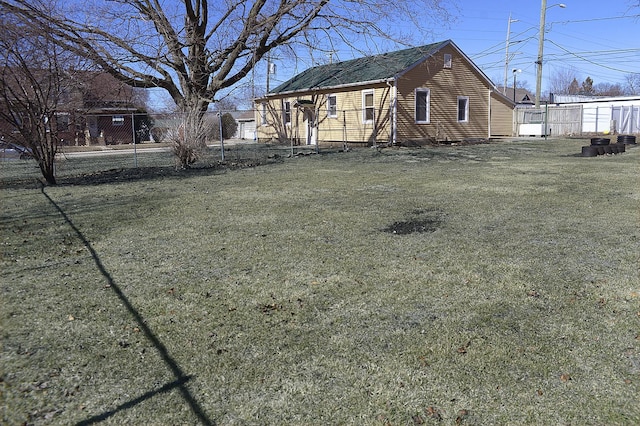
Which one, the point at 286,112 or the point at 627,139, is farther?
the point at 286,112

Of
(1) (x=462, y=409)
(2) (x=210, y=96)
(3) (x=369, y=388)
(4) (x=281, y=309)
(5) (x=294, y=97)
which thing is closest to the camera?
(1) (x=462, y=409)

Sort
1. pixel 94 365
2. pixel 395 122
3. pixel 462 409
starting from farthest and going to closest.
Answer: pixel 395 122, pixel 94 365, pixel 462 409

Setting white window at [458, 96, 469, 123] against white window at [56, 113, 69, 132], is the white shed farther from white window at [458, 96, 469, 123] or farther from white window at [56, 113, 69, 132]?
white window at [56, 113, 69, 132]

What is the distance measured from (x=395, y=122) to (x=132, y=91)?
11425mm

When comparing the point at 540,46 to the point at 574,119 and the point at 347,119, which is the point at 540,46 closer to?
the point at 574,119

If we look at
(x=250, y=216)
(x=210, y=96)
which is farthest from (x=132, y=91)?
(x=250, y=216)

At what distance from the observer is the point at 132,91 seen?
2055cm

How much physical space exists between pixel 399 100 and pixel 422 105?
180cm

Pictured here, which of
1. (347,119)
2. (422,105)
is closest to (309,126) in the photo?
(347,119)

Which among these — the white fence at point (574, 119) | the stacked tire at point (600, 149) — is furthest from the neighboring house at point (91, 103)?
the white fence at point (574, 119)

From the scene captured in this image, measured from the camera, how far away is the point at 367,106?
23391 millimetres

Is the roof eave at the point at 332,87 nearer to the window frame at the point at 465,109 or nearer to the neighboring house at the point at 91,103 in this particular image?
the window frame at the point at 465,109

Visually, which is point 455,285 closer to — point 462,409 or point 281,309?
point 281,309

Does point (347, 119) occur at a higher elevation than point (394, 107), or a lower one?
lower
